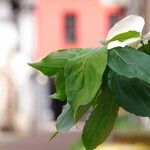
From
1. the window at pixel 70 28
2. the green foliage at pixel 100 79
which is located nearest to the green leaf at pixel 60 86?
the green foliage at pixel 100 79

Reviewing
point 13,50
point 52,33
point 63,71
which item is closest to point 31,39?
point 52,33

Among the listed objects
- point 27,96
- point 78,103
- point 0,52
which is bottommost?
point 27,96

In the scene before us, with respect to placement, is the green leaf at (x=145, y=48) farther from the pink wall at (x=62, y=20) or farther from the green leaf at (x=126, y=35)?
the pink wall at (x=62, y=20)

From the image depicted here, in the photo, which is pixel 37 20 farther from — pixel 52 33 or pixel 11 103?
pixel 11 103

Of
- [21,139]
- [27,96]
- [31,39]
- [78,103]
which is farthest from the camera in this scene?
[31,39]

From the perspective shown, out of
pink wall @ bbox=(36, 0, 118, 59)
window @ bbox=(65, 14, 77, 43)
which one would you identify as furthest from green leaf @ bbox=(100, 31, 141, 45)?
window @ bbox=(65, 14, 77, 43)

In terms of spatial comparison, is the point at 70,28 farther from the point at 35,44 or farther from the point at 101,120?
the point at 101,120
